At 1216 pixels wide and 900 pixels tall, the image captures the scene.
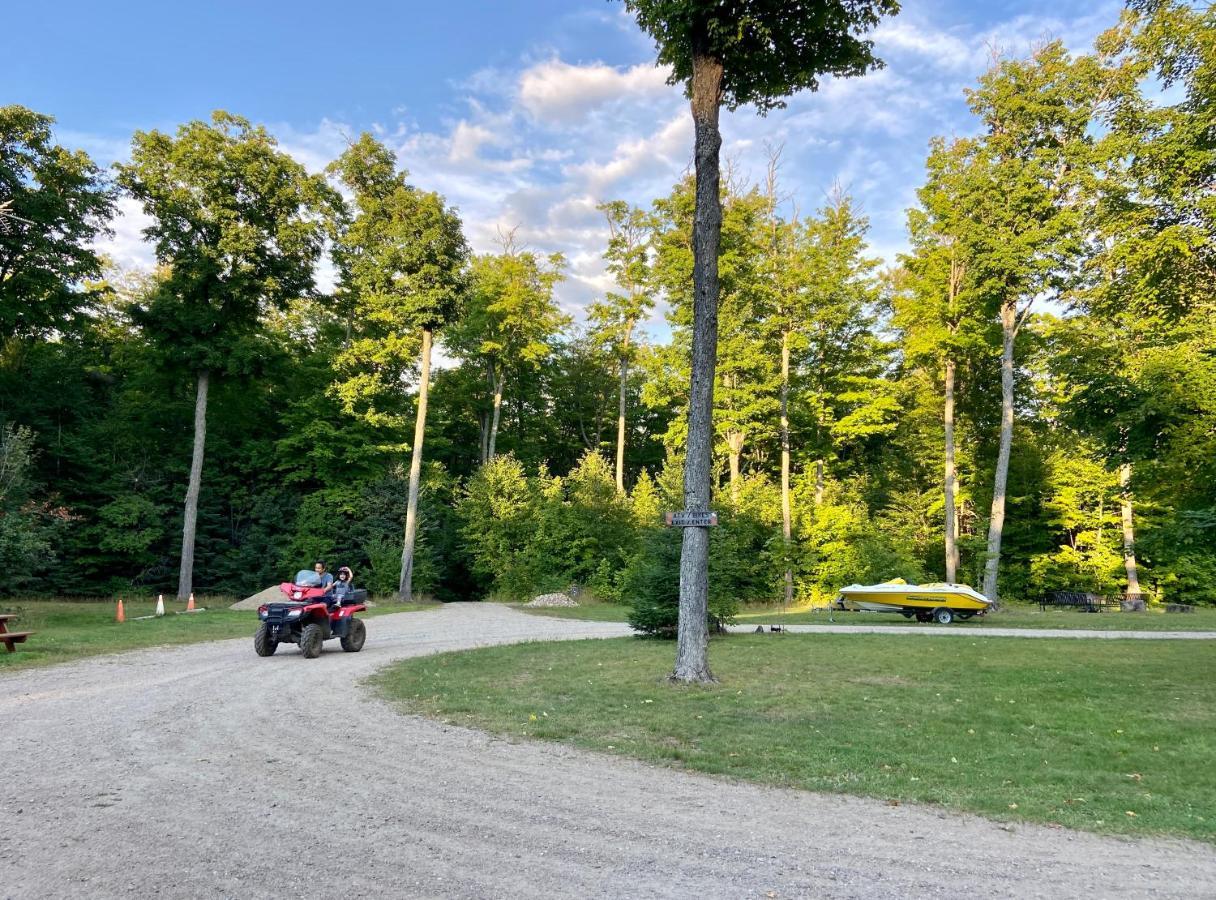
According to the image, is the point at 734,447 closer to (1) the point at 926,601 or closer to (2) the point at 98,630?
(1) the point at 926,601

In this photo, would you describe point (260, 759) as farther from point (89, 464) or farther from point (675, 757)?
point (89, 464)

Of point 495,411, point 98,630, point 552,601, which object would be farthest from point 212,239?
point 552,601

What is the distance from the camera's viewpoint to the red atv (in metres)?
10.9

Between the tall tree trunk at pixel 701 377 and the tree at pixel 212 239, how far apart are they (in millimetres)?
21371

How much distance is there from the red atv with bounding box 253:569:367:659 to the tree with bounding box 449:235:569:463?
22.3 metres

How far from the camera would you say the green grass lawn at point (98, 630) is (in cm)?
1089

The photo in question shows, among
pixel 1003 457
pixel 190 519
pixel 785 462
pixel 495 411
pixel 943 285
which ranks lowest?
pixel 190 519

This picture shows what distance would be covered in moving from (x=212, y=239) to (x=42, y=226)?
5.44m

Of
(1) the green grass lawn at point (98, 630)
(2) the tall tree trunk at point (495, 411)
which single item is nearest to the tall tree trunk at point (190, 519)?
(1) the green grass lawn at point (98, 630)

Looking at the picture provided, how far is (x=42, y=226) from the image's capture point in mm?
20500

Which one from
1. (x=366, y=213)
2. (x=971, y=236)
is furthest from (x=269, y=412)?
(x=971, y=236)

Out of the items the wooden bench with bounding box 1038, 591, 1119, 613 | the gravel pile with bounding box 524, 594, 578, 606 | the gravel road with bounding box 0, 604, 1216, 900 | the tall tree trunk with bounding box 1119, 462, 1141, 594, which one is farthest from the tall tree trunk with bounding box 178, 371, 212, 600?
the tall tree trunk with bounding box 1119, 462, 1141, 594

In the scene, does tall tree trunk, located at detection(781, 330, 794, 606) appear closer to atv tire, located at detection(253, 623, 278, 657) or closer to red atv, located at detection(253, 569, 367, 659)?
red atv, located at detection(253, 569, 367, 659)

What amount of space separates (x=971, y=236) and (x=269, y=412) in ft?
103
